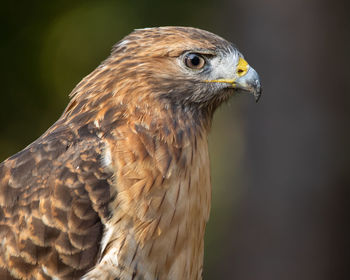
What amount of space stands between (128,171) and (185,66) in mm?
803

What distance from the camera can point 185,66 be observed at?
4.22 metres

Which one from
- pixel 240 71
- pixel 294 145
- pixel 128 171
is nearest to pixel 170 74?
pixel 240 71

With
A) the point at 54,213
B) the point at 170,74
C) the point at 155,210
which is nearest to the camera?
the point at 54,213

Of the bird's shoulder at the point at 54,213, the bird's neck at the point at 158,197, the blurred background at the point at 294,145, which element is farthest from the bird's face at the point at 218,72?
the blurred background at the point at 294,145

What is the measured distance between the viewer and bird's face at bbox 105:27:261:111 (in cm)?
416

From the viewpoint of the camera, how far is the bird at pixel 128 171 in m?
3.61

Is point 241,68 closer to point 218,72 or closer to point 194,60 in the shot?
point 218,72

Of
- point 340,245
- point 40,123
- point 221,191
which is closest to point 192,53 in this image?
point 340,245

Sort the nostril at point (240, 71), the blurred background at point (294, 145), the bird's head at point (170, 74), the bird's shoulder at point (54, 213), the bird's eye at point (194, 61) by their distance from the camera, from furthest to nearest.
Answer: the blurred background at point (294, 145)
the nostril at point (240, 71)
the bird's eye at point (194, 61)
the bird's head at point (170, 74)
the bird's shoulder at point (54, 213)

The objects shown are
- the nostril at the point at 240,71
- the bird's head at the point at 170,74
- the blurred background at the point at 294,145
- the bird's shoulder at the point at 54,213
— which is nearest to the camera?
the bird's shoulder at the point at 54,213

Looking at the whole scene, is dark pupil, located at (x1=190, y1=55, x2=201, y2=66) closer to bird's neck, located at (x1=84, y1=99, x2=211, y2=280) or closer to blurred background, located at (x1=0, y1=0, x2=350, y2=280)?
bird's neck, located at (x1=84, y1=99, x2=211, y2=280)

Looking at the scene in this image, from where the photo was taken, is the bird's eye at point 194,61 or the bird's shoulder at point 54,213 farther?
the bird's eye at point 194,61

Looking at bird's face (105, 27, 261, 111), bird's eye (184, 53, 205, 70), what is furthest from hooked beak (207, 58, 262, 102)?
bird's eye (184, 53, 205, 70)

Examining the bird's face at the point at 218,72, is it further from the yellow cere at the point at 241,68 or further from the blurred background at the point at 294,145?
the blurred background at the point at 294,145
